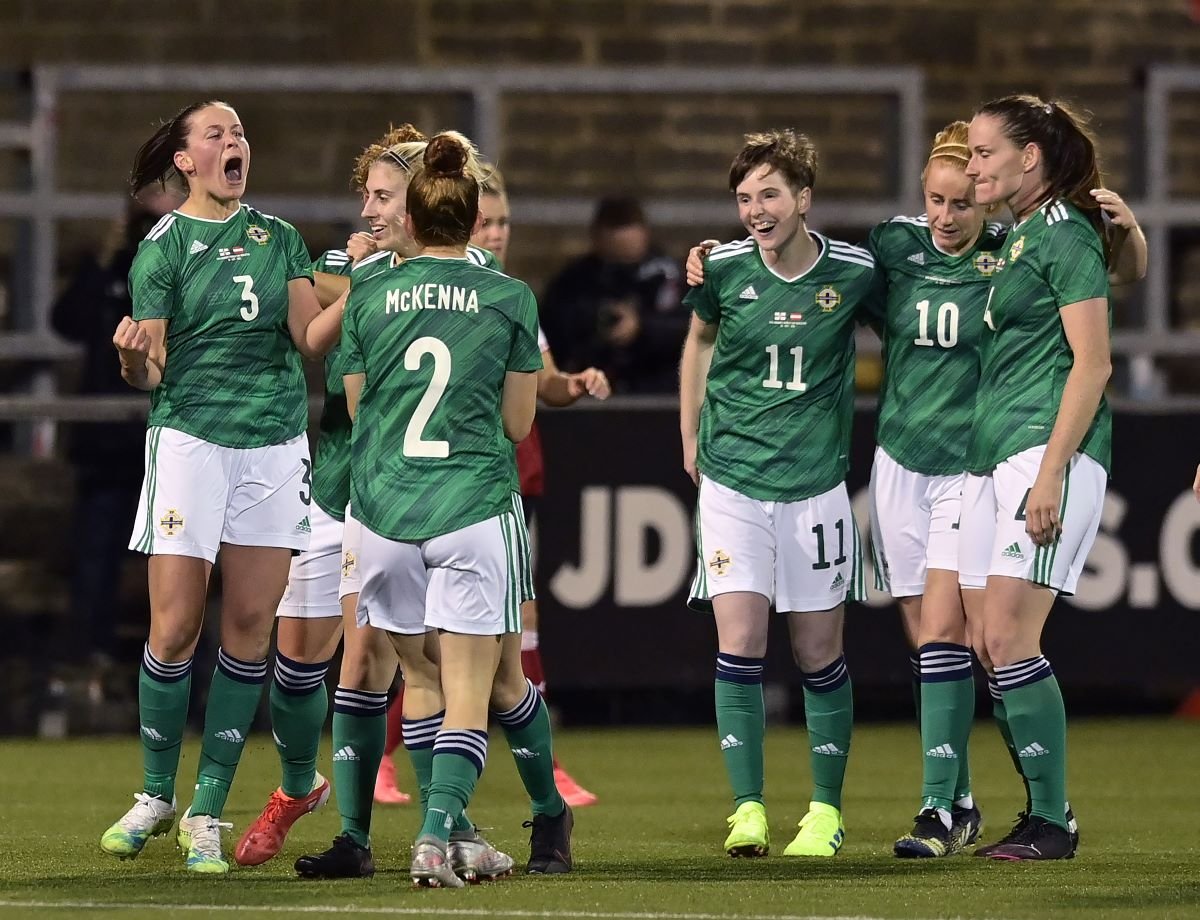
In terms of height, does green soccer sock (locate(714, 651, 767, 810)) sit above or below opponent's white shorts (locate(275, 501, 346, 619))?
below

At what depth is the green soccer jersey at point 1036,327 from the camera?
6.48 meters

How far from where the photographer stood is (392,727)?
8734mm

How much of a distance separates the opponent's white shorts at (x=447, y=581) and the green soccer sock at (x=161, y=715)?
822 millimetres

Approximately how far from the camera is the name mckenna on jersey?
6.01 meters

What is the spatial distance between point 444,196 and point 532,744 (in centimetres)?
135

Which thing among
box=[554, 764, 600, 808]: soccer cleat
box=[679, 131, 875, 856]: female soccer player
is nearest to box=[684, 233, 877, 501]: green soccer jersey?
box=[679, 131, 875, 856]: female soccer player

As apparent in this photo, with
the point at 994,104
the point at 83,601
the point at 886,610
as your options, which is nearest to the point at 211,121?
the point at 994,104

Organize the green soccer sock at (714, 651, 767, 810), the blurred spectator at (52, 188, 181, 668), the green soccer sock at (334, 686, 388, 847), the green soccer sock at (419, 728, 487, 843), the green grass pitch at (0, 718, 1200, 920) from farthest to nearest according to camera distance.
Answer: the blurred spectator at (52, 188, 181, 668) < the green soccer sock at (714, 651, 767, 810) < the green soccer sock at (334, 686, 388, 847) < the green soccer sock at (419, 728, 487, 843) < the green grass pitch at (0, 718, 1200, 920)

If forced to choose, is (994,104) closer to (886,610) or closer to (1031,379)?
(1031,379)

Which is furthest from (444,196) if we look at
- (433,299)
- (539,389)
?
(539,389)

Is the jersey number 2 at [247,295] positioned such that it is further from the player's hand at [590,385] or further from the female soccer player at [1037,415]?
the female soccer player at [1037,415]

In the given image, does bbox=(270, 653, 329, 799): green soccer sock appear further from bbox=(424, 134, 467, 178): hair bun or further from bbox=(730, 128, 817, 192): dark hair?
bbox=(730, 128, 817, 192): dark hair

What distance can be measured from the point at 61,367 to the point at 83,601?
5.41 ft

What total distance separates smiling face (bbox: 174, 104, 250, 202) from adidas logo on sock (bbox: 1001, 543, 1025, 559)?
2.17 metres
